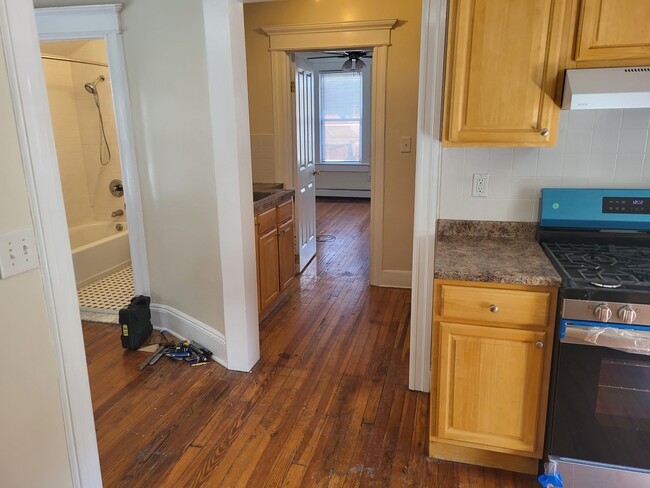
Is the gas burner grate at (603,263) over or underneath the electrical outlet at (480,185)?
underneath

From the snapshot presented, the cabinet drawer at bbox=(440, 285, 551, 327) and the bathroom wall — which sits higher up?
the bathroom wall

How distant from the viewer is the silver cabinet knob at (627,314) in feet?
5.48

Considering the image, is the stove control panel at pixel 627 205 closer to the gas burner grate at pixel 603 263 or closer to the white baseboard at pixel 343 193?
the gas burner grate at pixel 603 263

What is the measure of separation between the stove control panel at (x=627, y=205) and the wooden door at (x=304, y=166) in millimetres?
2890

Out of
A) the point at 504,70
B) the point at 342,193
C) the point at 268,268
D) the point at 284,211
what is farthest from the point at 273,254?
the point at 342,193

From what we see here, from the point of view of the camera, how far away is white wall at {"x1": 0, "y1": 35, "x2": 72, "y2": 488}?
4.10 ft

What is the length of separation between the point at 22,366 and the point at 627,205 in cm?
234

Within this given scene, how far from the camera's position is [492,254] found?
6.89ft

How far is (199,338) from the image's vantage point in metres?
3.21

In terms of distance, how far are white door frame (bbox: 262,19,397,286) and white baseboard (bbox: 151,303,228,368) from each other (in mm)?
1689

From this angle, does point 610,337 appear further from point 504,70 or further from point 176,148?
point 176,148

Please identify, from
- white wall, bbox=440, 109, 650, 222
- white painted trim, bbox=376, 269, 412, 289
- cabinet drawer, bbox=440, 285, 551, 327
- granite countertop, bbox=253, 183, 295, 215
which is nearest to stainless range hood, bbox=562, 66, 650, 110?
white wall, bbox=440, 109, 650, 222

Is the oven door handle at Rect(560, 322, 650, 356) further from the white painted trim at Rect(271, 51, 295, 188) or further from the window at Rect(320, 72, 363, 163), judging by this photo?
the window at Rect(320, 72, 363, 163)

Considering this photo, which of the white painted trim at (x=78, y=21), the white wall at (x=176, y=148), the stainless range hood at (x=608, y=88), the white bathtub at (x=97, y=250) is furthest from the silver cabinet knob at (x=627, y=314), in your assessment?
the white bathtub at (x=97, y=250)
